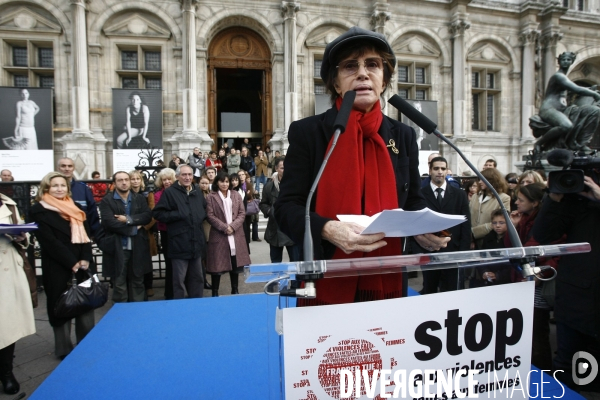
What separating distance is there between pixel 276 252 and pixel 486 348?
4.71 meters

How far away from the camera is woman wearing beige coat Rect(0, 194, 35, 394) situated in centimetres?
302

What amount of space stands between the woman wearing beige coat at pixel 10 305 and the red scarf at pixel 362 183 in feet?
10.2

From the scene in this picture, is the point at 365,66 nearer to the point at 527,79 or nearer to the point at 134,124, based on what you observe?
the point at 134,124

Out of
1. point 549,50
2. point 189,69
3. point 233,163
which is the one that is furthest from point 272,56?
point 549,50

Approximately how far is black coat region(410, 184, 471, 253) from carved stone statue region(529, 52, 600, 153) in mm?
6736

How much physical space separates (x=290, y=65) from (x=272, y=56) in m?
1.02

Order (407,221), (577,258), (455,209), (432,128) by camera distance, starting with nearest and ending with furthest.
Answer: (407,221) → (432,128) → (577,258) → (455,209)

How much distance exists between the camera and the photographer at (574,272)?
245 cm

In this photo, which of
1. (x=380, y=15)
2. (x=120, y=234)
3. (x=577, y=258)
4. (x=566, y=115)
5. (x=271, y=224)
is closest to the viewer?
(x=577, y=258)

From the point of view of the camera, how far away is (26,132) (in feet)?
39.3

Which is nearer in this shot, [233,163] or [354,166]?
[354,166]

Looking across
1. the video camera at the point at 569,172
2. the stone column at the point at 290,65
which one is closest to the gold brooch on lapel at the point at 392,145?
the video camera at the point at 569,172

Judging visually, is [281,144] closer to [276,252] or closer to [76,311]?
[276,252]

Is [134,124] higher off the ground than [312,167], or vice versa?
[134,124]
